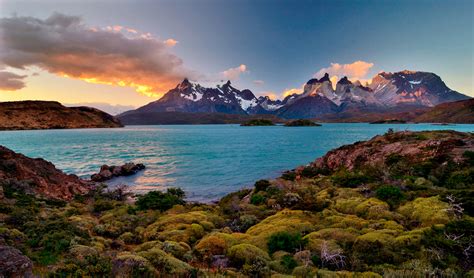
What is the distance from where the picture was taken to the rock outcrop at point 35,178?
2620 cm

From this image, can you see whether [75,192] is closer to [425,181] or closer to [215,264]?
[215,264]

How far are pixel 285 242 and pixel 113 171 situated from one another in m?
47.5

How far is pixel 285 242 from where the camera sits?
11562 millimetres

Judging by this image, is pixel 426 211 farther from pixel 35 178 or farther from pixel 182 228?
pixel 35 178

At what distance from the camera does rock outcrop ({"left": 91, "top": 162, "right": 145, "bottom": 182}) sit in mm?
47091

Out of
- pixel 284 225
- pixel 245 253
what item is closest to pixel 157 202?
pixel 284 225

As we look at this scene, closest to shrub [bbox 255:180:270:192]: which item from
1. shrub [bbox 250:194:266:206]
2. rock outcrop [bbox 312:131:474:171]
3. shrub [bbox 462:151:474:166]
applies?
shrub [bbox 250:194:266:206]

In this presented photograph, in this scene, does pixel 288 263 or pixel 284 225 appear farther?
pixel 284 225

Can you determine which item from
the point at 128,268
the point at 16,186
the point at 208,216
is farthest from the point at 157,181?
the point at 128,268

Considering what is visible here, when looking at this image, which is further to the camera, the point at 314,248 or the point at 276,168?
the point at 276,168

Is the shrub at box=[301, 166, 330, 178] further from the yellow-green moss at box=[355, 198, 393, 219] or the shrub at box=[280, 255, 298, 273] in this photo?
the shrub at box=[280, 255, 298, 273]

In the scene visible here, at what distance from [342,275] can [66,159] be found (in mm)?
79947

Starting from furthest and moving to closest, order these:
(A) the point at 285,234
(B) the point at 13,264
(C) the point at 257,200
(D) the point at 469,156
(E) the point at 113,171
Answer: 1. (E) the point at 113,171
2. (D) the point at 469,156
3. (C) the point at 257,200
4. (A) the point at 285,234
5. (B) the point at 13,264

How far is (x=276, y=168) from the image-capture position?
55156mm
